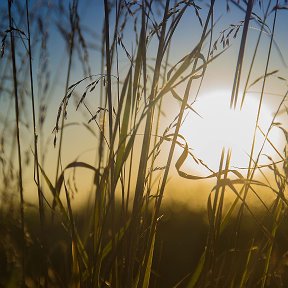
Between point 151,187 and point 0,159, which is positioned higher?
point 0,159

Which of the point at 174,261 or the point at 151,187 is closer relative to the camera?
the point at 151,187

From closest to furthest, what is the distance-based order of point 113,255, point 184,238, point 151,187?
1. point 113,255
2. point 151,187
3. point 184,238

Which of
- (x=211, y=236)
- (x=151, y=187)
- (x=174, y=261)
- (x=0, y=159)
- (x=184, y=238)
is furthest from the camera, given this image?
(x=184, y=238)

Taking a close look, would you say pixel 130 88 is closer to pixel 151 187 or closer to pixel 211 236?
pixel 151 187

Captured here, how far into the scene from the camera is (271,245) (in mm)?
1275

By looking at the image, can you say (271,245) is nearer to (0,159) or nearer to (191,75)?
(191,75)

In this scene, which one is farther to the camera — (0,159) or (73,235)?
(0,159)

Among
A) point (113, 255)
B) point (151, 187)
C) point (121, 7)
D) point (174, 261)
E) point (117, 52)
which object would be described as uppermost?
point (121, 7)

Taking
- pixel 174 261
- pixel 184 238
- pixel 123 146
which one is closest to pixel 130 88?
pixel 123 146

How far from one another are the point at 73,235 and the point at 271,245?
0.55 metres

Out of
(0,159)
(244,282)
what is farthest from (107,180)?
(0,159)

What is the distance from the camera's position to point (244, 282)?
1.24 m

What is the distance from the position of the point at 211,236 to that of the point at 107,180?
0.31 m

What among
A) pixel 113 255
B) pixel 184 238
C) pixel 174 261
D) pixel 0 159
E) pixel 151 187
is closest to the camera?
pixel 113 255
